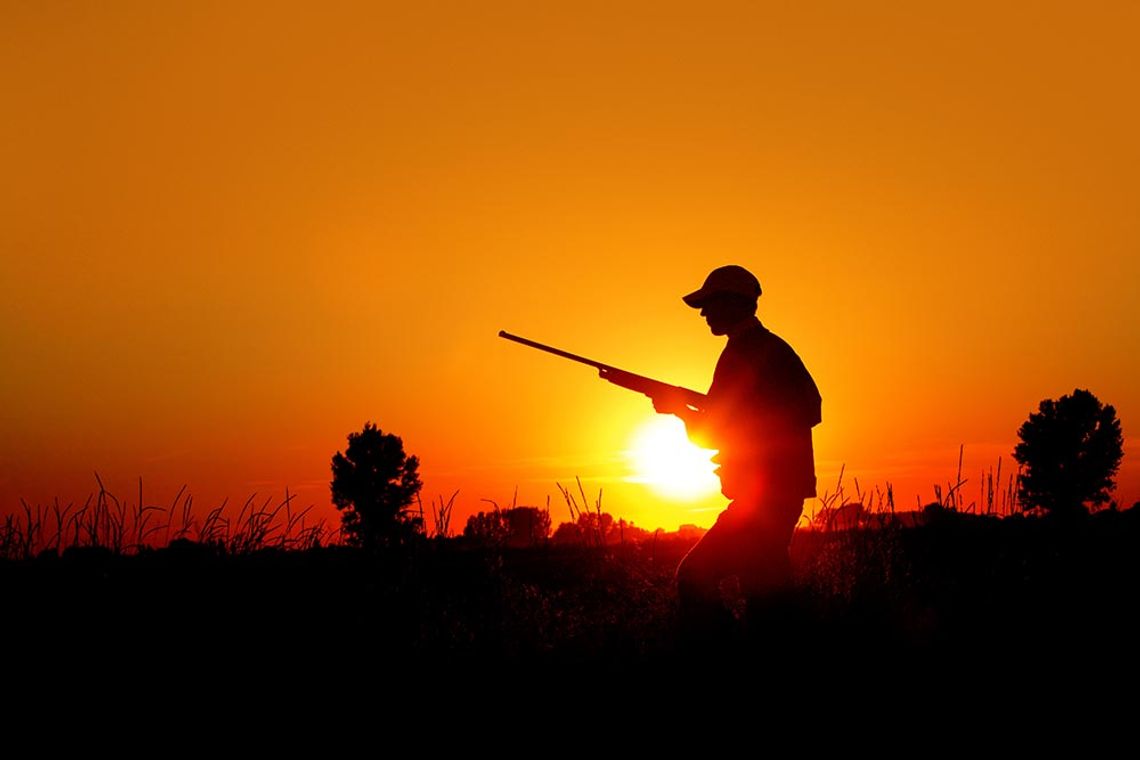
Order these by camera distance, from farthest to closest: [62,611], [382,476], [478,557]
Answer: [382,476]
[478,557]
[62,611]

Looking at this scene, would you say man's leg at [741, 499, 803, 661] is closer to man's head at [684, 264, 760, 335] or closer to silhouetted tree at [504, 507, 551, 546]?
man's head at [684, 264, 760, 335]

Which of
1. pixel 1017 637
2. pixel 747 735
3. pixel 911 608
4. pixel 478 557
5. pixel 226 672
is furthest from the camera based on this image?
pixel 478 557

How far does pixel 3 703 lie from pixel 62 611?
139cm

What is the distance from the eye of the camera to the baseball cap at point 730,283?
7.41 metres

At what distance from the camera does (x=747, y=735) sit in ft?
20.9

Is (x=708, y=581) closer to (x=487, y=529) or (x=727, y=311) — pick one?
(x=727, y=311)

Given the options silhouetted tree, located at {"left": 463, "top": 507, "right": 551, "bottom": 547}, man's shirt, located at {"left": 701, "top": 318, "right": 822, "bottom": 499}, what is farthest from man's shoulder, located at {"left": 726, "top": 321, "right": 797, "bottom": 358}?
silhouetted tree, located at {"left": 463, "top": 507, "right": 551, "bottom": 547}

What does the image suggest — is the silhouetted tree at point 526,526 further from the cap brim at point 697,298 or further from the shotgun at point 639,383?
the cap brim at point 697,298

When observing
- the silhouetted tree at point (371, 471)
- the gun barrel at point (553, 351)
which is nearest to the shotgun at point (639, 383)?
the gun barrel at point (553, 351)

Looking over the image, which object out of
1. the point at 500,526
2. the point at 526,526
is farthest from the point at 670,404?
the point at 526,526

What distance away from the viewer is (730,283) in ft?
24.3

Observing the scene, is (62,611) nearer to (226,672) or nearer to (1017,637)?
(226,672)

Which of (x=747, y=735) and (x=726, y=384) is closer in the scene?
(x=747, y=735)

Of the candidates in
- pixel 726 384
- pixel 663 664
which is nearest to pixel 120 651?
pixel 663 664
